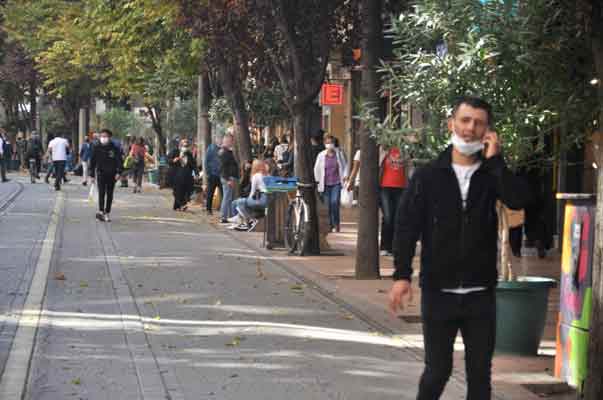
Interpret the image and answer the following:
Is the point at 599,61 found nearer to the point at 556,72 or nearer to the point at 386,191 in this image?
the point at 556,72

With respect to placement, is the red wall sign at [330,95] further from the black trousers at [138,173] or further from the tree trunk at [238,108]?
the black trousers at [138,173]

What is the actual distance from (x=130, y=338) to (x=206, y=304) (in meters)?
2.22

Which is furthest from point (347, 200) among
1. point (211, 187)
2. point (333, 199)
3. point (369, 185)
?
point (369, 185)

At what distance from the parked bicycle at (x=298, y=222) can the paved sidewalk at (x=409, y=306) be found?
27cm

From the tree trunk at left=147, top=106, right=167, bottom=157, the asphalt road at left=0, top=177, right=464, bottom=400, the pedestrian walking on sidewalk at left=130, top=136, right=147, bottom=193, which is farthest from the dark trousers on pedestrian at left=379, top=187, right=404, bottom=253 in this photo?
the tree trunk at left=147, top=106, right=167, bottom=157

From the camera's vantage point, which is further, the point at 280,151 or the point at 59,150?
the point at 59,150

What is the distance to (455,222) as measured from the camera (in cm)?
606

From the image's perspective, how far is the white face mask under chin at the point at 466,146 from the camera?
602 centimetres

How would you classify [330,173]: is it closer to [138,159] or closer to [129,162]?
[138,159]

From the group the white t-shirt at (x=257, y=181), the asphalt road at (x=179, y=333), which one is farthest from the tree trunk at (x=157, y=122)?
the asphalt road at (x=179, y=333)

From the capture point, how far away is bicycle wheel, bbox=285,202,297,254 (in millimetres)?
19094

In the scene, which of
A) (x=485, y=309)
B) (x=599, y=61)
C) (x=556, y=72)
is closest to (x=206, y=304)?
(x=556, y=72)

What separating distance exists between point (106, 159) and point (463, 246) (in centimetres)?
1910

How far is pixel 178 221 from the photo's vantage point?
85.0 ft
